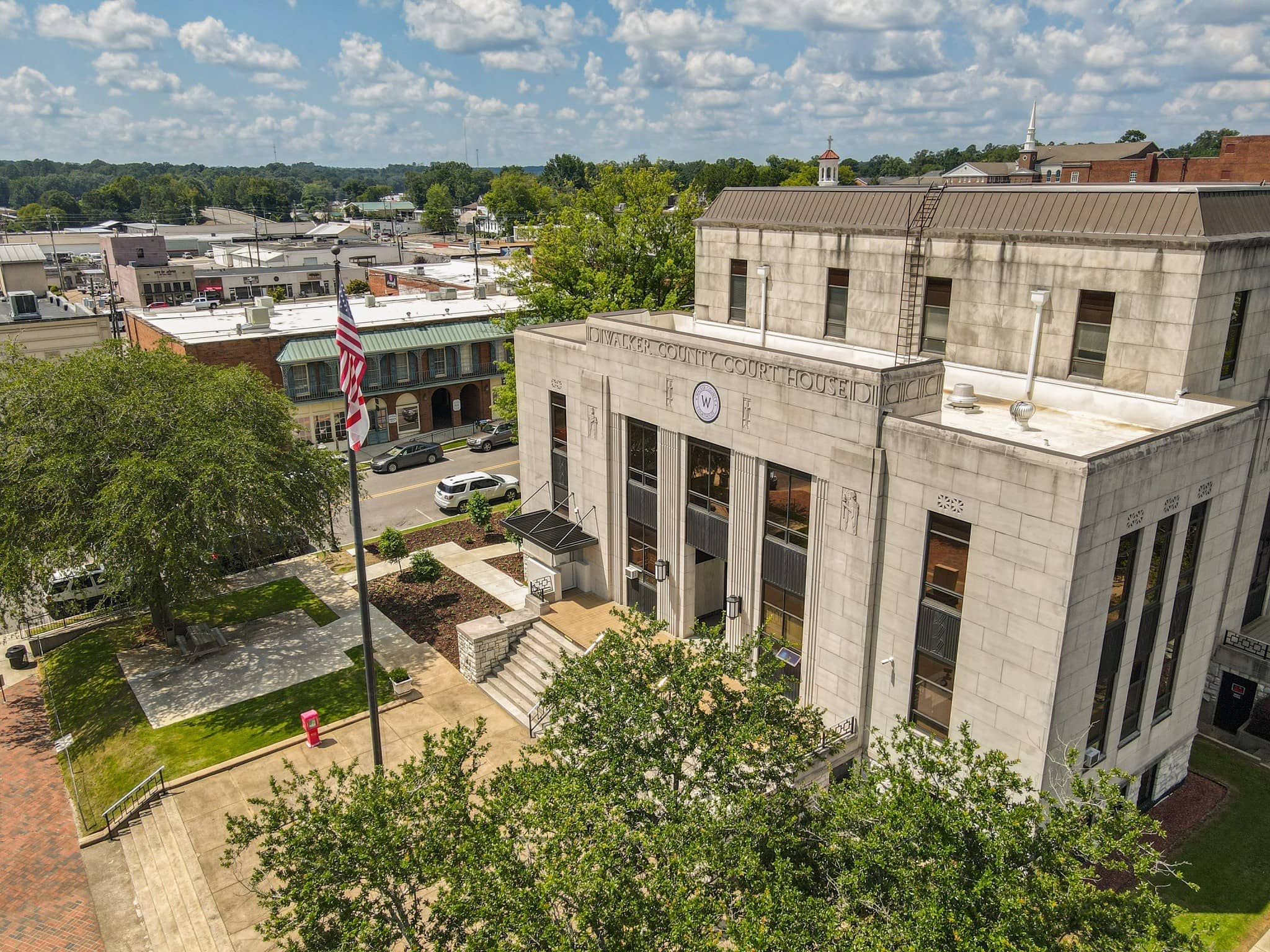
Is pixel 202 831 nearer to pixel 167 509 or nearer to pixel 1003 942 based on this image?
pixel 167 509

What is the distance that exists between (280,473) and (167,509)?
12.9 feet

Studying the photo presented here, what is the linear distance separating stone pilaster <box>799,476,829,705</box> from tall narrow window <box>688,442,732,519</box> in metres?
3.64

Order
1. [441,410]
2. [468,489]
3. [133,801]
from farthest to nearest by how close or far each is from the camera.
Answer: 1. [441,410]
2. [468,489]
3. [133,801]

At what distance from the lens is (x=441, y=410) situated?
63.6m

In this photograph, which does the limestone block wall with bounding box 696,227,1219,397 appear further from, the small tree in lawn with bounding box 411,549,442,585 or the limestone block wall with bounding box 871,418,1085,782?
the small tree in lawn with bounding box 411,549,442,585

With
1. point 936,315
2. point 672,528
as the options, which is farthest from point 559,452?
point 936,315

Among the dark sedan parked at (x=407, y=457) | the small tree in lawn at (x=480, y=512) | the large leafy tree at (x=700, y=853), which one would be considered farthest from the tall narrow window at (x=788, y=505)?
the dark sedan parked at (x=407, y=457)

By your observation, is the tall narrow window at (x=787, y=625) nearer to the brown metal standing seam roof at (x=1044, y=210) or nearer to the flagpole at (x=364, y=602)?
the flagpole at (x=364, y=602)

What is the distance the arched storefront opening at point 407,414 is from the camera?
60719 mm

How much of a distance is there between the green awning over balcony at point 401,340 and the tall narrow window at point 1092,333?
36.3m

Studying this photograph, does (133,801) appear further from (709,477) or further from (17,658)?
(709,477)

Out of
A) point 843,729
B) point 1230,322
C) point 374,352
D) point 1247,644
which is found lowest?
point 843,729

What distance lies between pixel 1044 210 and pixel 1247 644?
1495cm

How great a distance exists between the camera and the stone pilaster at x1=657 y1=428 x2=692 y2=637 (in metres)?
28.3
